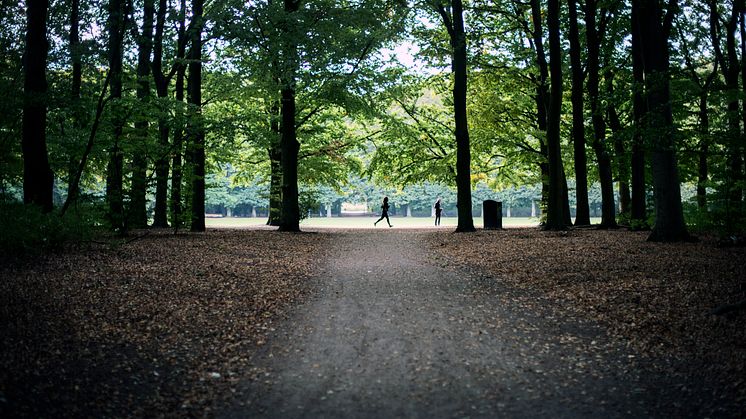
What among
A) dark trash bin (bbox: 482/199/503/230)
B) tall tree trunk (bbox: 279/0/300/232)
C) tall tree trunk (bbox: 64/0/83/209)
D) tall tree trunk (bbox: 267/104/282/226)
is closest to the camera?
tall tree trunk (bbox: 64/0/83/209)

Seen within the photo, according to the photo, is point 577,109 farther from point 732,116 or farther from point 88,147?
point 88,147

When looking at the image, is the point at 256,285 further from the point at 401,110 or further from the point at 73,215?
the point at 401,110

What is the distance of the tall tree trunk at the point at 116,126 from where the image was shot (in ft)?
41.6

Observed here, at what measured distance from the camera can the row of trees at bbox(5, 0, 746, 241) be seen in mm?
12578

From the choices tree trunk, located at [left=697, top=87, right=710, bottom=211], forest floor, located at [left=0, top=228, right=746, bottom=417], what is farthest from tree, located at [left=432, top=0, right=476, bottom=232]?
forest floor, located at [left=0, top=228, right=746, bottom=417]

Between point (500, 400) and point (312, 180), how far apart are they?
2719cm

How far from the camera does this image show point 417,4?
20.5 m

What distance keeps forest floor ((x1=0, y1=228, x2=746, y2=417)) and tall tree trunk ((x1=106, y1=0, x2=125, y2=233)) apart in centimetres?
401

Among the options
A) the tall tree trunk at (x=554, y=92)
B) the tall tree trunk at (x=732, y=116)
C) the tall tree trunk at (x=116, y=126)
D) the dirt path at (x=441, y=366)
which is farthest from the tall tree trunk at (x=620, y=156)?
the tall tree trunk at (x=116, y=126)

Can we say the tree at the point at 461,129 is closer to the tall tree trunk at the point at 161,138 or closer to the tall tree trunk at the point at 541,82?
the tall tree trunk at the point at 541,82

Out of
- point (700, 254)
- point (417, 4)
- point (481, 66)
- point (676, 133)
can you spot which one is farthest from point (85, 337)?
point (481, 66)

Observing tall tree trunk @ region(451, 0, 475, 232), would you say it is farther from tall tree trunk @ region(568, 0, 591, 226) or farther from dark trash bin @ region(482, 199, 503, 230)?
dark trash bin @ region(482, 199, 503, 230)

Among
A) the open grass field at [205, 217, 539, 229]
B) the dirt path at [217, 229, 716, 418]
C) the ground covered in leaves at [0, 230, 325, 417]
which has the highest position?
the open grass field at [205, 217, 539, 229]

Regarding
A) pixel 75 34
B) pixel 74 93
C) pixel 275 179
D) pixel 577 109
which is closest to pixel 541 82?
pixel 577 109
